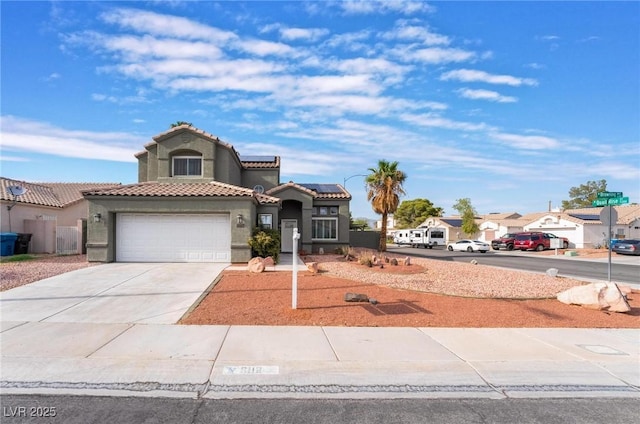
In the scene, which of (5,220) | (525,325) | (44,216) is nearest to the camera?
(525,325)

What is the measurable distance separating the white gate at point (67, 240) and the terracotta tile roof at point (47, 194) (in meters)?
2.21

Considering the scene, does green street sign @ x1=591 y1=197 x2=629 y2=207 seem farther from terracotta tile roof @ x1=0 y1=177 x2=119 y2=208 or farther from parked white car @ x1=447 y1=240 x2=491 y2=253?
parked white car @ x1=447 y1=240 x2=491 y2=253

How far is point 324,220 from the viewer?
2488cm

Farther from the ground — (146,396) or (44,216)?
(44,216)

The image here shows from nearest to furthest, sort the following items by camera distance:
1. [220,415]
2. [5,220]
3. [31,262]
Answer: [220,415] < [31,262] < [5,220]

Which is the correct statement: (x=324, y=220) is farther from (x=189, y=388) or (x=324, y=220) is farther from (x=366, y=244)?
(x=189, y=388)

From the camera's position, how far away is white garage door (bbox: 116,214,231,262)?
1656cm

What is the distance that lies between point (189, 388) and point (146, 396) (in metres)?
0.51

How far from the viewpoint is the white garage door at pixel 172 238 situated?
54.3 ft

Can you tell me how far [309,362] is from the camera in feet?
18.7

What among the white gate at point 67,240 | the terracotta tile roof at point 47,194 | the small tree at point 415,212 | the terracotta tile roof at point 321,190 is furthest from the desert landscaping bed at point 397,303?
the small tree at point 415,212

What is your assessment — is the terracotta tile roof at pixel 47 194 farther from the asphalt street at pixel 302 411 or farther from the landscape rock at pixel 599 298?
the landscape rock at pixel 599 298

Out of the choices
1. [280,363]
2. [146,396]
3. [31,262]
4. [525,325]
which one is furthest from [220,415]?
[31,262]

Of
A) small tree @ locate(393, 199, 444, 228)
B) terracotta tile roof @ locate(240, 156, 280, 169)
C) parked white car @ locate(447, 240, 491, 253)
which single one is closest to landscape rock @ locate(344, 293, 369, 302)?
terracotta tile roof @ locate(240, 156, 280, 169)
